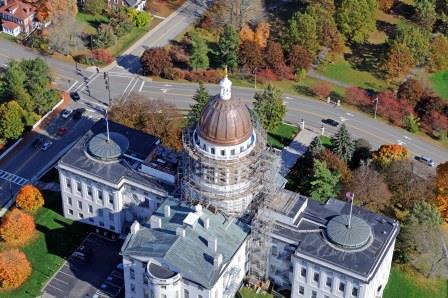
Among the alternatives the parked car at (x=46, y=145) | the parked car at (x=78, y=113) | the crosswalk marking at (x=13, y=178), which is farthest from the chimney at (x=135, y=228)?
the parked car at (x=78, y=113)

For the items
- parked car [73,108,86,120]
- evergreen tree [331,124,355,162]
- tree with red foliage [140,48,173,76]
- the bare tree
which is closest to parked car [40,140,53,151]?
parked car [73,108,86,120]

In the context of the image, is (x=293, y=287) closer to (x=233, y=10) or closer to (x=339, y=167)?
(x=339, y=167)

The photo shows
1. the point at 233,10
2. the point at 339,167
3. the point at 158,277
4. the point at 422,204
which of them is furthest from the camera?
the point at 233,10

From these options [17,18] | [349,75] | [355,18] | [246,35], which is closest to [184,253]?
[246,35]

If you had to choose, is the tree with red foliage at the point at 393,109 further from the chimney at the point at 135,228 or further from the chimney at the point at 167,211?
the chimney at the point at 135,228

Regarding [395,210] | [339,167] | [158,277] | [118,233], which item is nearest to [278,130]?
[339,167]
